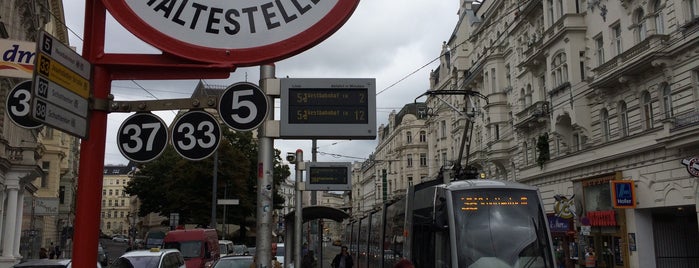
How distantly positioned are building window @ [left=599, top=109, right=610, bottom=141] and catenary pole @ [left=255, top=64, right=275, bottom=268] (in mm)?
28183

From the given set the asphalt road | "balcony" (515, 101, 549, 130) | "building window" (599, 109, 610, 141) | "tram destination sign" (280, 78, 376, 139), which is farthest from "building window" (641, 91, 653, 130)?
the asphalt road

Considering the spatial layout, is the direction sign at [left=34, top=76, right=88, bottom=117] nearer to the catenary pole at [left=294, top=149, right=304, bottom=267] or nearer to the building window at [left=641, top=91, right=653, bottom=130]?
the catenary pole at [left=294, top=149, right=304, bottom=267]

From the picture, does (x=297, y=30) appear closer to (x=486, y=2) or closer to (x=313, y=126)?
(x=313, y=126)

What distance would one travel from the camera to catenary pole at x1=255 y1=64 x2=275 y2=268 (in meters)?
5.51

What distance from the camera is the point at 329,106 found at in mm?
5234

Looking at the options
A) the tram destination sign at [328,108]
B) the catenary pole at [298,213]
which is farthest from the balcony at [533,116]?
the tram destination sign at [328,108]

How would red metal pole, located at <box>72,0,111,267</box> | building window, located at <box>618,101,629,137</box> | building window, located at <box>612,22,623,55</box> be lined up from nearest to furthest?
red metal pole, located at <box>72,0,111,267</box>
building window, located at <box>618,101,629,137</box>
building window, located at <box>612,22,623,55</box>

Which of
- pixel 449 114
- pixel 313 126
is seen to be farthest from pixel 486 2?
pixel 313 126

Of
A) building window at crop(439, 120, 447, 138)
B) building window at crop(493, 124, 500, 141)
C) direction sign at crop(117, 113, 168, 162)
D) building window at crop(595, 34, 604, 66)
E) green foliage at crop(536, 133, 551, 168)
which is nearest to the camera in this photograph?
direction sign at crop(117, 113, 168, 162)

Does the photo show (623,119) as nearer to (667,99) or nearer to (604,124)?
(604,124)

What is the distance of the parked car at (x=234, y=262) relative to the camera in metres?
18.8

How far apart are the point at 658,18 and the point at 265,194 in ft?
81.7

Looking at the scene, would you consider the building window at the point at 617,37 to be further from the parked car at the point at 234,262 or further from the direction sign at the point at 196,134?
the direction sign at the point at 196,134

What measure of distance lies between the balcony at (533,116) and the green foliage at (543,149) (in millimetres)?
1037
